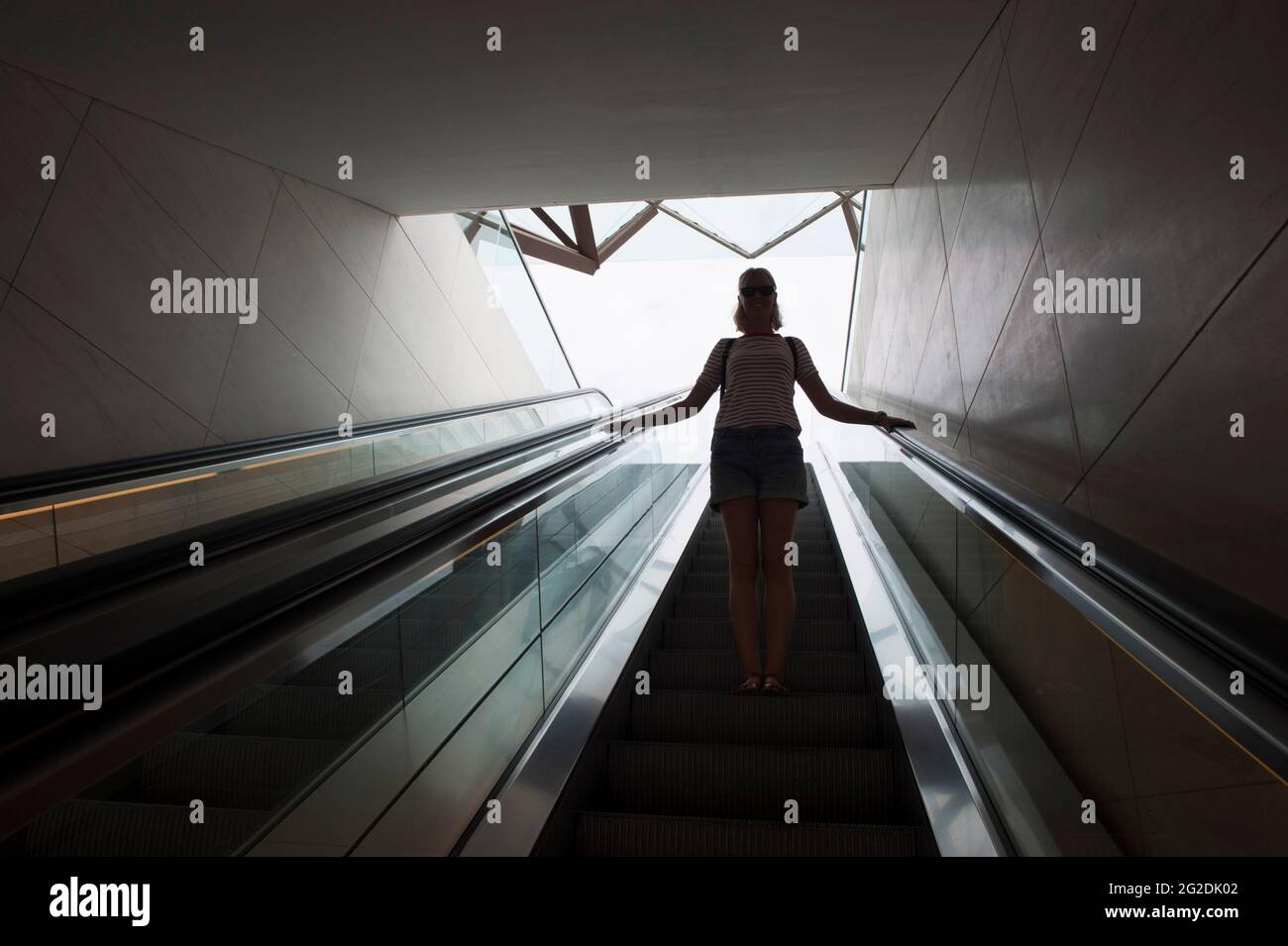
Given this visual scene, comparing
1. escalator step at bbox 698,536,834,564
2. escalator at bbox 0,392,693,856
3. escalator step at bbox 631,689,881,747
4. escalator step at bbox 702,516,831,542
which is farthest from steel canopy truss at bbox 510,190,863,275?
escalator at bbox 0,392,693,856

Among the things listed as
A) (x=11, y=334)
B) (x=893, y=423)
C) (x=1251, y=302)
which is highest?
(x=11, y=334)

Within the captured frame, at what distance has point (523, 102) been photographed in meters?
Result: 5.84

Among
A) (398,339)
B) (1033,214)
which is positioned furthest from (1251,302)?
(398,339)

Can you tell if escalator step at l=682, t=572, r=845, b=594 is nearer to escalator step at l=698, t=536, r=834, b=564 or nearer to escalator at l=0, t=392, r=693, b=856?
escalator step at l=698, t=536, r=834, b=564

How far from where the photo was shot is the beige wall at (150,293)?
4.60 m

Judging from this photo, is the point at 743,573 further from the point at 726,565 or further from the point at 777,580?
the point at 726,565

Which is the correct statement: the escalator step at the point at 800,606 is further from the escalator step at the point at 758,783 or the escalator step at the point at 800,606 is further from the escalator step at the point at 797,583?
the escalator step at the point at 758,783

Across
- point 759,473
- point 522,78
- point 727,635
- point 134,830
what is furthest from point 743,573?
point 522,78

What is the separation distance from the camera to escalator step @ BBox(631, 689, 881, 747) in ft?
10.2

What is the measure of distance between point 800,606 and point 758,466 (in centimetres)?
148

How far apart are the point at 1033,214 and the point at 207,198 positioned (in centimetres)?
563

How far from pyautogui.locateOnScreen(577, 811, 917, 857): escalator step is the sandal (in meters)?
0.82
